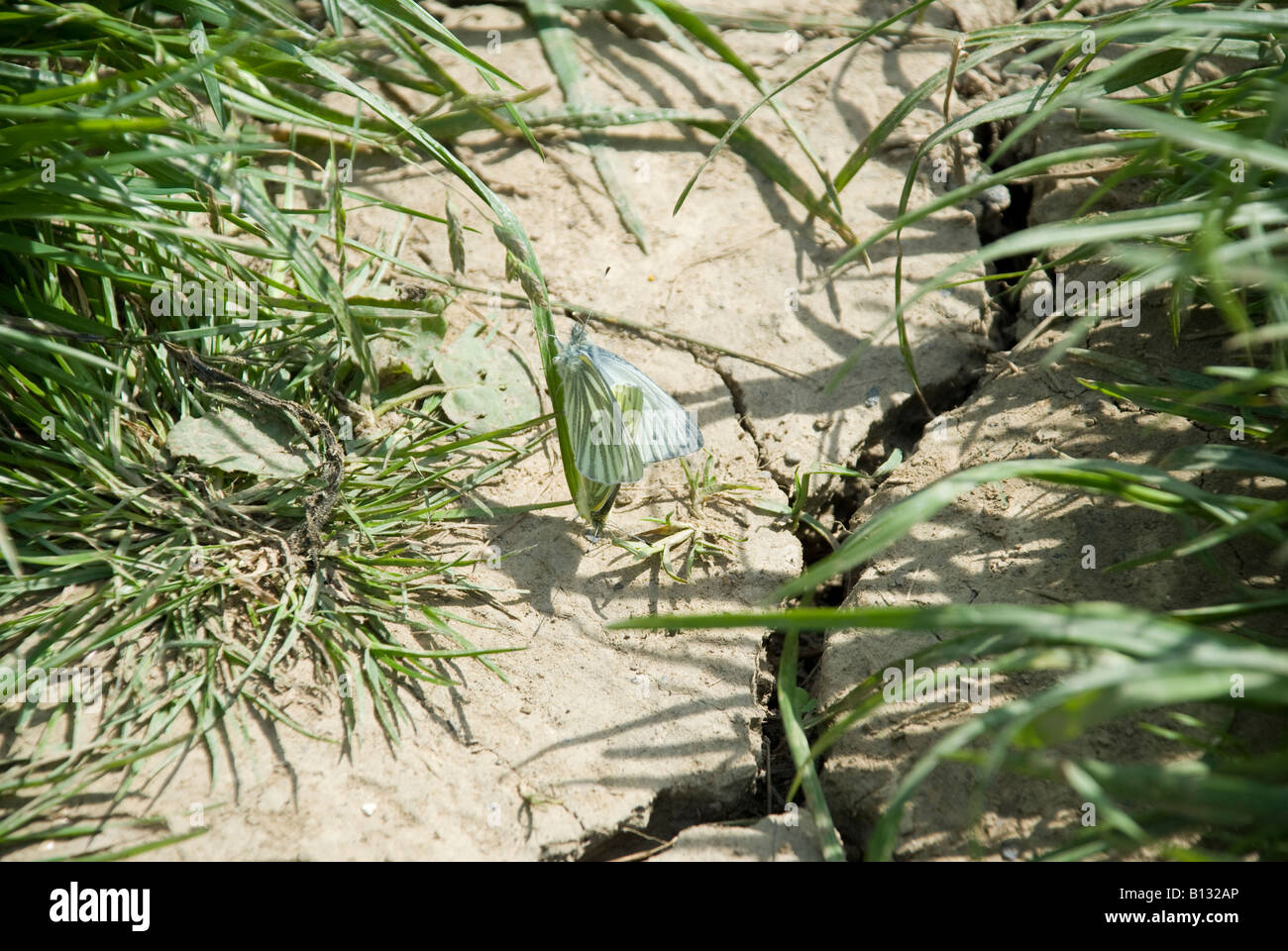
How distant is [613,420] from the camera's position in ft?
6.31

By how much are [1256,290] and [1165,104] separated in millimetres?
496

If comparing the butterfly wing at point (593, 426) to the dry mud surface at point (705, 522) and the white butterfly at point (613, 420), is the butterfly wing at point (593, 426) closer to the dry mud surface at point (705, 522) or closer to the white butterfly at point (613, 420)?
the white butterfly at point (613, 420)

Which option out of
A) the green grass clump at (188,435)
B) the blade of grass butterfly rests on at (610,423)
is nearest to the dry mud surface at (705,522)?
the green grass clump at (188,435)

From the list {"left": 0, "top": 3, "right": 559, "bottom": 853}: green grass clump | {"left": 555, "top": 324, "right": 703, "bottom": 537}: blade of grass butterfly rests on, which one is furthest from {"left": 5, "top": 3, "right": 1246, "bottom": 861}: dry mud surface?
{"left": 555, "top": 324, "right": 703, "bottom": 537}: blade of grass butterfly rests on

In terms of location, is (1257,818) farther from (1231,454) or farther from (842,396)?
(842,396)

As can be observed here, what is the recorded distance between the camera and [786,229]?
8.71 feet

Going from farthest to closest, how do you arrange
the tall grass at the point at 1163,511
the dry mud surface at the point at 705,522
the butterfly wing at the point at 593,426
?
the butterfly wing at the point at 593,426 → the dry mud surface at the point at 705,522 → the tall grass at the point at 1163,511

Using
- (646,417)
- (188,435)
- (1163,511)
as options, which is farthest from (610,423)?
(1163,511)

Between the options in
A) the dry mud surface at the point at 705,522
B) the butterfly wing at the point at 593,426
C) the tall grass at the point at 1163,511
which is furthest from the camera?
the butterfly wing at the point at 593,426

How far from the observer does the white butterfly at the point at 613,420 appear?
1.93 m

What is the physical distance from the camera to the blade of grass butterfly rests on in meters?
1.93

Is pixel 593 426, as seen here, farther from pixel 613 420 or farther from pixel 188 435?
pixel 188 435

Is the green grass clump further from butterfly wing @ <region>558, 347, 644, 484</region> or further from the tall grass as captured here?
the tall grass

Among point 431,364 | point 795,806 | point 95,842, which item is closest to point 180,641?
point 95,842
